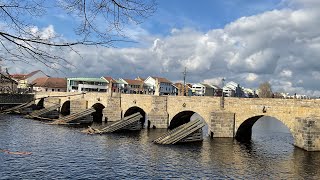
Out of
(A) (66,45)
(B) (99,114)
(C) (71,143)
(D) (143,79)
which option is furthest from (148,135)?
(D) (143,79)

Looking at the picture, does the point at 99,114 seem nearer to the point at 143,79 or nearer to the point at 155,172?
the point at 155,172

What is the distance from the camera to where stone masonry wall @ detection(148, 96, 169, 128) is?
4878 cm

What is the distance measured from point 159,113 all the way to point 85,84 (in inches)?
2958

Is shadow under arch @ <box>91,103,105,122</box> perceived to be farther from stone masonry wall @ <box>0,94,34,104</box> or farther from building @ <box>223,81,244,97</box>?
building @ <box>223,81,244,97</box>

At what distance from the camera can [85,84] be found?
120 m

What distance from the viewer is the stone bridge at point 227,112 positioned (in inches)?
1275

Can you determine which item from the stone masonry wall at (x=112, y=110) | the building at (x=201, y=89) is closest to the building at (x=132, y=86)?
the building at (x=201, y=89)

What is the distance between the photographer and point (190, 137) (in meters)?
36.1

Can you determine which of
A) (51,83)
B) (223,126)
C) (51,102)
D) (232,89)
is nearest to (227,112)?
(223,126)

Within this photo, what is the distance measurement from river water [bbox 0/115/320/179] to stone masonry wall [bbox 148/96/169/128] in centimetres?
1059

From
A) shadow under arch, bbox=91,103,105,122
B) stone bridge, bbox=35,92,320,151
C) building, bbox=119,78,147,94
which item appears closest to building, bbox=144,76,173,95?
building, bbox=119,78,147,94

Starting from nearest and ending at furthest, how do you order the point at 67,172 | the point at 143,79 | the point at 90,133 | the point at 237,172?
the point at 67,172
the point at 237,172
the point at 90,133
the point at 143,79

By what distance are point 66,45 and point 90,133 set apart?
120 ft

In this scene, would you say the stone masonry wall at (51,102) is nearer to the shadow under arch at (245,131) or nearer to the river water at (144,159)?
the river water at (144,159)
